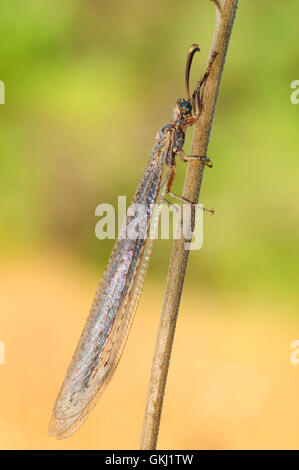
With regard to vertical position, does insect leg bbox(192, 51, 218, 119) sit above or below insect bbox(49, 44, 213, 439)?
above

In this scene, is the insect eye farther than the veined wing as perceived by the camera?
Yes

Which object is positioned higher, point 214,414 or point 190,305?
point 190,305

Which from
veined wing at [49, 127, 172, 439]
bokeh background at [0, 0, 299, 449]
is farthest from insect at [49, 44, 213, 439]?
bokeh background at [0, 0, 299, 449]

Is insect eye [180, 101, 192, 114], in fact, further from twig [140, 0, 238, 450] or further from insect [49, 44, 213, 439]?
twig [140, 0, 238, 450]

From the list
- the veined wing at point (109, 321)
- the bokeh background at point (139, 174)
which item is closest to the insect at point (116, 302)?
the veined wing at point (109, 321)

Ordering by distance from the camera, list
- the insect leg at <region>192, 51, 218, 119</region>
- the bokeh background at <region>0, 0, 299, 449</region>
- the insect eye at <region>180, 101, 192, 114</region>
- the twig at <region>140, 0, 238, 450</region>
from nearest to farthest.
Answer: the twig at <region>140, 0, 238, 450</region>, the insect leg at <region>192, 51, 218, 119</region>, the insect eye at <region>180, 101, 192, 114</region>, the bokeh background at <region>0, 0, 299, 449</region>

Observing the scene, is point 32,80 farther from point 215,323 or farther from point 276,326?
point 276,326

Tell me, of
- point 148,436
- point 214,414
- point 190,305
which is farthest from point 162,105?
point 148,436

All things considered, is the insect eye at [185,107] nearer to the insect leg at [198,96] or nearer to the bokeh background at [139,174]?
the insect leg at [198,96]
